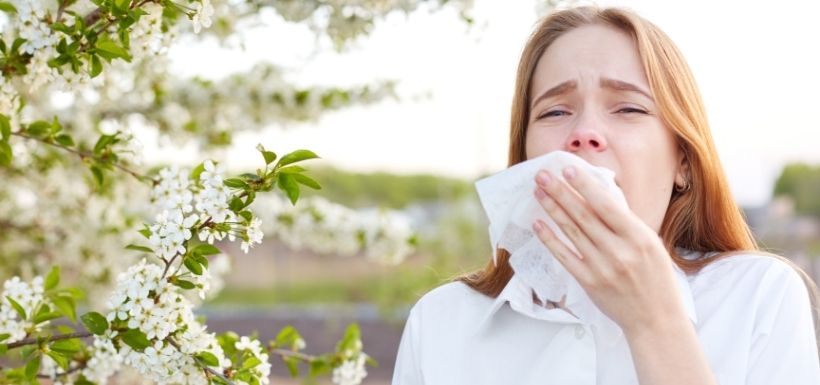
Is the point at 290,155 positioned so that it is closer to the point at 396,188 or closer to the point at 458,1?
the point at 458,1

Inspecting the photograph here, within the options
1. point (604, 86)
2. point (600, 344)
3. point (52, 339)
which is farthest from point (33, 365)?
point (604, 86)

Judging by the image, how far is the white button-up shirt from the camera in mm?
1280

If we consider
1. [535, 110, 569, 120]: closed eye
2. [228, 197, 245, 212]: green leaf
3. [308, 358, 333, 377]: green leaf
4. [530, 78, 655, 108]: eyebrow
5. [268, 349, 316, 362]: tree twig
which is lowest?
[308, 358, 333, 377]: green leaf

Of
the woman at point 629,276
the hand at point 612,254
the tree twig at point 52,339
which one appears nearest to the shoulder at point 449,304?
the woman at point 629,276

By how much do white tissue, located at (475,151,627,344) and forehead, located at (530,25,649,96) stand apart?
0.20 meters

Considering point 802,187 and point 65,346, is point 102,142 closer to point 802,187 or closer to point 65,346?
point 65,346

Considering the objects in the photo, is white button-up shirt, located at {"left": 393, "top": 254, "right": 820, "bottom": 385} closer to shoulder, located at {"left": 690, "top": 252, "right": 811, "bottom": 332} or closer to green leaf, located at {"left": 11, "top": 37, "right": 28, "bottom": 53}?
shoulder, located at {"left": 690, "top": 252, "right": 811, "bottom": 332}

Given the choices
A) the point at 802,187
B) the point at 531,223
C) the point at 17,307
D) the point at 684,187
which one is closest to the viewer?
the point at 531,223

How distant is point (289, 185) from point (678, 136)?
57 centimetres

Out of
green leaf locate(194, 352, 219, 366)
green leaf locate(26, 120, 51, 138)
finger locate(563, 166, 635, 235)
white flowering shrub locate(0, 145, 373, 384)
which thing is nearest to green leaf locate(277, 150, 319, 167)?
white flowering shrub locate(0, 145, 373, 384)

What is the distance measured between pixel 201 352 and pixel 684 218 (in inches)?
30.4

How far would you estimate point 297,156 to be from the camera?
4.45 ft

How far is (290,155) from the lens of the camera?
1355 millimetres

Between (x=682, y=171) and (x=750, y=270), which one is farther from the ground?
(x=682, y=171)
